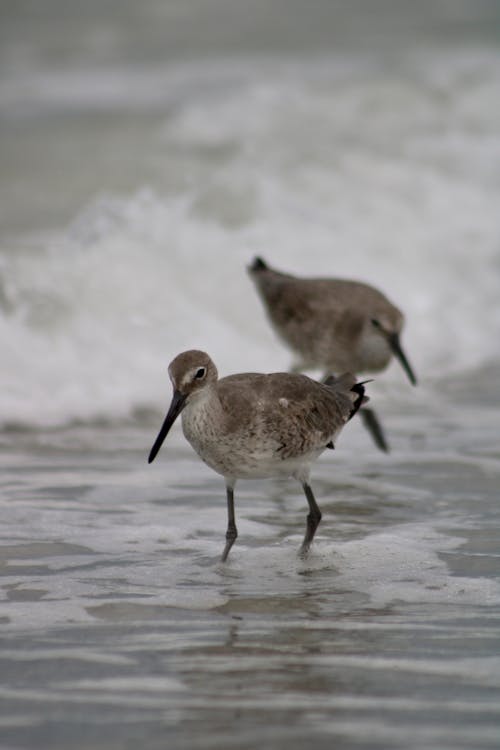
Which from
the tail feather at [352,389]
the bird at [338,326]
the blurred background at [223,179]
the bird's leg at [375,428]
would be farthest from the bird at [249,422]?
the blurred background at [223,179]

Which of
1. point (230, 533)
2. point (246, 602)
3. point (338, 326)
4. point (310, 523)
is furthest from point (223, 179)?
point (246, 602)

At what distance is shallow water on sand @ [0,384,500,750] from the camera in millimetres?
4148

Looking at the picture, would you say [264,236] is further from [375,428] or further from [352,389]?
[352,389]

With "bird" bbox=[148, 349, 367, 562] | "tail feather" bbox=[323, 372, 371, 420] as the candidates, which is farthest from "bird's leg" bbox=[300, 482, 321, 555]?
"tail feather" bbox=[323, 372, 371, 420]

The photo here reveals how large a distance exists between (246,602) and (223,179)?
1089cm

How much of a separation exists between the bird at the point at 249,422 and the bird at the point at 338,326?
263cm

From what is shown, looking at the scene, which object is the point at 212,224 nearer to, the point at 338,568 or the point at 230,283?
the point at 230,283

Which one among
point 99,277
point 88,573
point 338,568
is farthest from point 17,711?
point 99,277

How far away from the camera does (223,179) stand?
15961mm

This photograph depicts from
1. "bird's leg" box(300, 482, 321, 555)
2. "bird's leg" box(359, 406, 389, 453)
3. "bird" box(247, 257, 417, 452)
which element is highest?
"bird" box(247, 257, 417, 452)

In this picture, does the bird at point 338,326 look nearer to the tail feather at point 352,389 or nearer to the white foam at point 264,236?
the white foam at point 264,236

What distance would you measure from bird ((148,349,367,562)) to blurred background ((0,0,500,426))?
9.35ft

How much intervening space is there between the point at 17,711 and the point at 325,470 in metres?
4.21

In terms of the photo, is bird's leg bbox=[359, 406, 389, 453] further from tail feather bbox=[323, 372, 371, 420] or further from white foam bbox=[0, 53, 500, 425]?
white foam bbox=[0, 53, 500, 425]
